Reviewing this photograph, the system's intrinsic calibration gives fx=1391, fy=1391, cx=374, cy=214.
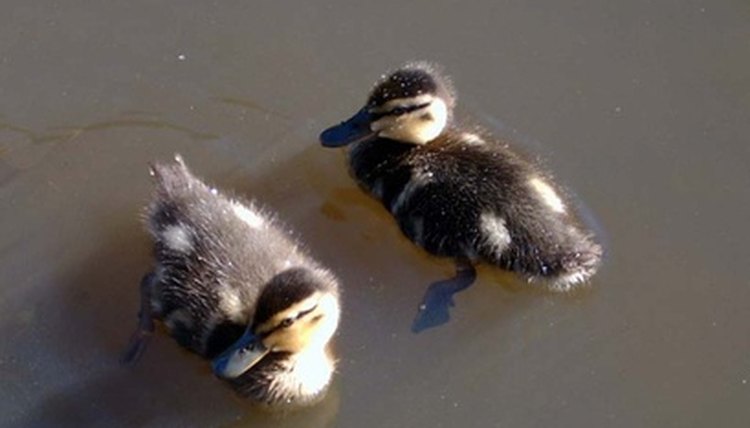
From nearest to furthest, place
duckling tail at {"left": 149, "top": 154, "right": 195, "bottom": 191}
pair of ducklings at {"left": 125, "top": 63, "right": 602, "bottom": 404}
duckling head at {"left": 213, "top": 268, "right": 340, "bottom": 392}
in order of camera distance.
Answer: duckling head at {"left": 213, "top": 268, "right": 340, "bottom": 392} < pair of ducklings at {"left": 125, "top": 63, "right": 602, "bottom": 404} < duckling tail at {"left": 149, "top": 154, "right": 195, "bottom": 191}

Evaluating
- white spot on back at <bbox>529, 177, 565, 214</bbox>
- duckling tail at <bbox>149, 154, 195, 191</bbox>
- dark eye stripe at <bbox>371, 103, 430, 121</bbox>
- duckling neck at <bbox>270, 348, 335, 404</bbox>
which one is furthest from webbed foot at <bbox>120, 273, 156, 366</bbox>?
white spot on back at <bbox>529, 177, 565, 214</bbox>

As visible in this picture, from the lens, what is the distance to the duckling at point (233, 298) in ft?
9.27

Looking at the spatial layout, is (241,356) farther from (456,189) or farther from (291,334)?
(456,189)

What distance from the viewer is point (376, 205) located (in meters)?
3.39

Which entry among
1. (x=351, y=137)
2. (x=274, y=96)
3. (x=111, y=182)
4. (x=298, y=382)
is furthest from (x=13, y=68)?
(x=298, y=382)

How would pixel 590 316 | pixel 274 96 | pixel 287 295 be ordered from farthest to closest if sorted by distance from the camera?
pixel 274 96
pixel 590 316
pixel 287 295

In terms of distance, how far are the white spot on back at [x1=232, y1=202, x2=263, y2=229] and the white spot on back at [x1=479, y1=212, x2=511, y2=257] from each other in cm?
50

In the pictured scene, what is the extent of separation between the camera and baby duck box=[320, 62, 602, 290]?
3.10 metres

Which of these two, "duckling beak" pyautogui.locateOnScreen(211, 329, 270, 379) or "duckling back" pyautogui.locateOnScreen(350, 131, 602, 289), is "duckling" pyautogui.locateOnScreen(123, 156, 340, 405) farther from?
"duckling back" pyautogui.locateOnScreen(350, 131, 602, 289)

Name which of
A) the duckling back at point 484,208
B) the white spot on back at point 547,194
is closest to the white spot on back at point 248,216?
the duckling back at point 484,208

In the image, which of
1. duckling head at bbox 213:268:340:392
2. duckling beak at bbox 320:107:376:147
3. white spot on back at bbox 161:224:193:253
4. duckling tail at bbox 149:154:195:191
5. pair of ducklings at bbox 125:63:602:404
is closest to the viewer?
duckling head at bbox 213:268:340:392

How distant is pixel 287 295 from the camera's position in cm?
274

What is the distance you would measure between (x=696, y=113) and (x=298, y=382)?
51.1 inches

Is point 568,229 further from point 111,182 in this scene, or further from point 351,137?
point 111,182
